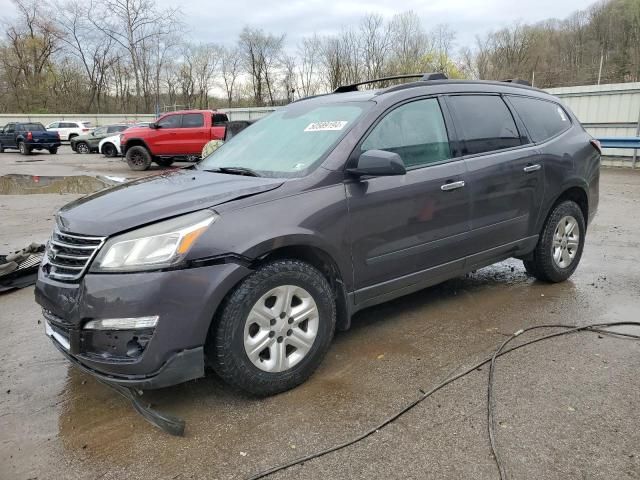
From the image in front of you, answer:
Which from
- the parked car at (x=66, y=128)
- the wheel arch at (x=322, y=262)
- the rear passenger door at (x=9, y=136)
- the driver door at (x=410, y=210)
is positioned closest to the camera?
the wheel arch at (x=322, y=262)

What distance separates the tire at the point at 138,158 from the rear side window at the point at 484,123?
601 inches

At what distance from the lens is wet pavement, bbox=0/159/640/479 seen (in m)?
2.38

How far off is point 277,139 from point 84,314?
185cm

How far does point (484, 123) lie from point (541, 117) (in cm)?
90

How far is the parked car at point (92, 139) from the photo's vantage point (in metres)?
28.3

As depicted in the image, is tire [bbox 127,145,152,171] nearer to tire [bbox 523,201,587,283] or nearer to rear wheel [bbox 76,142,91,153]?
rear wheel [bbox 76,142,91,153]

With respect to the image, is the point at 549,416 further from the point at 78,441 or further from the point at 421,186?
the point at 78,441

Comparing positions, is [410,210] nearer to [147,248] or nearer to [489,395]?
[489,395]

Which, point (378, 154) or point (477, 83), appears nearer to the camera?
point (378, 154)

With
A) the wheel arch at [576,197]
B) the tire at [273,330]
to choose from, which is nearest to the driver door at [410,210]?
the tire at [273,330]

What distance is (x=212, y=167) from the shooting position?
377 centimetres

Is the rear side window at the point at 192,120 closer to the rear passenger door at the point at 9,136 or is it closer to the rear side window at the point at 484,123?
the rear side window at the point at 484,123

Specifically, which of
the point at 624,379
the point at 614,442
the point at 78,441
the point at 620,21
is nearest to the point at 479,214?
the point at 624,379

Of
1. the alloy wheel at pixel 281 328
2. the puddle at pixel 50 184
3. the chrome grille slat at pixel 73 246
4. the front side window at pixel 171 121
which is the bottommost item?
the puddle at pixel 50 184
